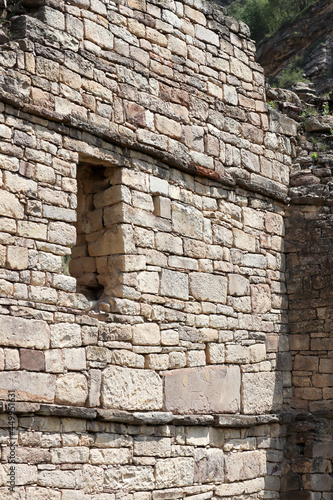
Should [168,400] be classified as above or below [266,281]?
below

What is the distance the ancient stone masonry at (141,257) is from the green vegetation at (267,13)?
1169 cm

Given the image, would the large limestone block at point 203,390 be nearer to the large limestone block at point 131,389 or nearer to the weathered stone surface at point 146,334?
the large limestone block at point 131,389

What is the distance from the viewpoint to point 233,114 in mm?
8766

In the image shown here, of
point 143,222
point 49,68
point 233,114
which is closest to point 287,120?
point 233,114

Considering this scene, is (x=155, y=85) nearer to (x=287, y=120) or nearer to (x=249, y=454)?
(x=287, y=120)

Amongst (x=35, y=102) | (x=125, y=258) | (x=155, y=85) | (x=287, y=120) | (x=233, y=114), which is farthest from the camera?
(x=287, y=120)

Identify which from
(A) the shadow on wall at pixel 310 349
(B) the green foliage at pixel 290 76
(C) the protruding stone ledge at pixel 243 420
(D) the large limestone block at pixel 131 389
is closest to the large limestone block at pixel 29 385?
(D) the large limestone block at pixel 131 389

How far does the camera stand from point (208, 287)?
313 inches

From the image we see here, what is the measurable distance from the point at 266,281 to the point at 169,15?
3.05m

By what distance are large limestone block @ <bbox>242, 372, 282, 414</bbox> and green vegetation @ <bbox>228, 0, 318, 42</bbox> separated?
1293 cm

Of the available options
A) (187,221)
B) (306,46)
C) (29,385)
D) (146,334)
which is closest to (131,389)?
(146,334)

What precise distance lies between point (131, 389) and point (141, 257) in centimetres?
121

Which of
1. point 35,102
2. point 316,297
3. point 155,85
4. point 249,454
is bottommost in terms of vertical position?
point 249,454

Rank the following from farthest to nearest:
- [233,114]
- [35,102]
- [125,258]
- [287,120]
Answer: [287,120]
[233,114]
[125,258]
[35,102]
